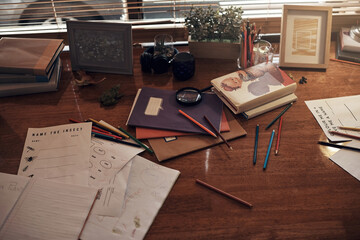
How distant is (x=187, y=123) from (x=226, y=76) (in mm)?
279

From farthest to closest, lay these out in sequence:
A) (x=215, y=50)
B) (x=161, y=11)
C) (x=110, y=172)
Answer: (x=161, y=11), (x=215, y=50), (x=110, y=172)

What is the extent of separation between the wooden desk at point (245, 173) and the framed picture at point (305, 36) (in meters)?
0.10

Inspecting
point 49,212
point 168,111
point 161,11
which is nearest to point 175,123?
point 168,111

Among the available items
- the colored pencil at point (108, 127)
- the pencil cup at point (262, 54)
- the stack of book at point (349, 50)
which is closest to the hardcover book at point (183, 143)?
the colored pencil at point (108, 127)

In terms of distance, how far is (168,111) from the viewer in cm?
121

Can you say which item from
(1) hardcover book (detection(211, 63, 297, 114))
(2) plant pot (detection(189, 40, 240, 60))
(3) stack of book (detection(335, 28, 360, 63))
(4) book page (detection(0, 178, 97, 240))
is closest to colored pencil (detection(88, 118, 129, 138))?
(4) book page (detection(0, 178, 97, 240))

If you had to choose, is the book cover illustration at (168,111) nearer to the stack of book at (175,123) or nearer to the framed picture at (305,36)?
the stack of book at (175,123)

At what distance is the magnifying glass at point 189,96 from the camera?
123 cm

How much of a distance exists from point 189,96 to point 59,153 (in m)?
0.49

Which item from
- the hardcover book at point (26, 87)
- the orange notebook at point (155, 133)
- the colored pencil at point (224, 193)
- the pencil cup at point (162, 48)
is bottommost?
the colored pencil at point (224, 193)

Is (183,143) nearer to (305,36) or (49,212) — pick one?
(49,212)

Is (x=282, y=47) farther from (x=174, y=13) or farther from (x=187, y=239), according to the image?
(x=187, y=239)

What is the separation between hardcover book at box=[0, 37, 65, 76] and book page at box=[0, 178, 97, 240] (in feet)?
1.57

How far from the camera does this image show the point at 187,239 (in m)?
0.85
